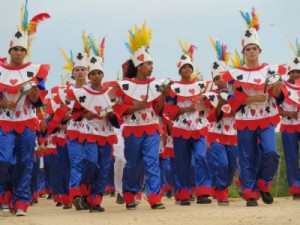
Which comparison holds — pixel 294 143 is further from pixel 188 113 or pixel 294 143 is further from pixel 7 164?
pixel 7 164

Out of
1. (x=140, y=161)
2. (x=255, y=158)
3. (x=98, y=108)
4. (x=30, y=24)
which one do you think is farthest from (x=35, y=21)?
(x=255, y=158)

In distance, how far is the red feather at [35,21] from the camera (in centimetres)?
1188

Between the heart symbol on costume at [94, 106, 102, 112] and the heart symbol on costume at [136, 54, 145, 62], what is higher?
the heart symbol on costume at [136, 54, 145, 62]

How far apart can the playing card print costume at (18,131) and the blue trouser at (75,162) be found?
2295 millimetres

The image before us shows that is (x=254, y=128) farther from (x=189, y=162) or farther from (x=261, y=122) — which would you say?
(x=189, y=162)

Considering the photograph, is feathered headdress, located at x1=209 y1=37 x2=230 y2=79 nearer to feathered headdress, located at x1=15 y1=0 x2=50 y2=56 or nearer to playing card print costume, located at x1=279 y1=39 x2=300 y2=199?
playing card print costume, located at x1=279 y1=39 x2=300 y2=199

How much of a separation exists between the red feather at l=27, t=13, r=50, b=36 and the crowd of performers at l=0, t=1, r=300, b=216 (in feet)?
0.05

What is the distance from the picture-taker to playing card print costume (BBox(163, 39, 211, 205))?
13977mm

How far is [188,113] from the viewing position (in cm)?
1416

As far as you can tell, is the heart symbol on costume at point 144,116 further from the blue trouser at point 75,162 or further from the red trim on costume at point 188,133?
the blue trouser at point 75,162

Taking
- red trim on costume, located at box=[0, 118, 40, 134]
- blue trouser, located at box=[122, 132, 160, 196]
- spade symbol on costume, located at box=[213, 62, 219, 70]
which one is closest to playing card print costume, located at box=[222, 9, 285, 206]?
blue trouser, located at box=[122, 132, 160, 196]

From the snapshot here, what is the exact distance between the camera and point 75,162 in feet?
45.6

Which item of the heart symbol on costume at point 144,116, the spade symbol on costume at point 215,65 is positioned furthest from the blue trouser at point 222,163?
the heart symbol on costume at point 144,116

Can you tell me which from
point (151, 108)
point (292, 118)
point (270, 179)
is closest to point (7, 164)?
point (151, 108)
